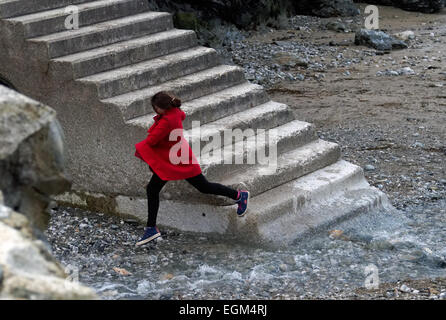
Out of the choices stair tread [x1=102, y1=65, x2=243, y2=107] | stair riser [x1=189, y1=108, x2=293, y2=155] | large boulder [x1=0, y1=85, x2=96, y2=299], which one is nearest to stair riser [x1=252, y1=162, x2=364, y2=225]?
stair riser [x1=189, y1=108, x2=293, y2=155]

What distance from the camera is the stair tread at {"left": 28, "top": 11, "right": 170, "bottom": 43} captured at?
677cm

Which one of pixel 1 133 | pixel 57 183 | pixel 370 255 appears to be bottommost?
pixel 370 255

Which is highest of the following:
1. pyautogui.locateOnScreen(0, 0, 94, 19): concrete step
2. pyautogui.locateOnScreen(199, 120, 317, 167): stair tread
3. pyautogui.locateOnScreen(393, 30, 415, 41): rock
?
pyautogui.locateOnScreen(0, 0, 94, 19): concrete step

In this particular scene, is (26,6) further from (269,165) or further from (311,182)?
(311,182)

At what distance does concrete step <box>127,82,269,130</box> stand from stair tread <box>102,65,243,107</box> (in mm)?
178

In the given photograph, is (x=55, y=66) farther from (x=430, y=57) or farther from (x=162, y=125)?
(x=430, y=57)

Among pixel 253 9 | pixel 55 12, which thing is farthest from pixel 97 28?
pixel 253 9

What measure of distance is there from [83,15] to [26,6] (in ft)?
1.82

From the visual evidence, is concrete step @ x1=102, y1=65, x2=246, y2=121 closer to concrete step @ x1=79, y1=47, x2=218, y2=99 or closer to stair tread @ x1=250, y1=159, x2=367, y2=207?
concrete step @ x1=79, y1=47, x2=218, y2=99

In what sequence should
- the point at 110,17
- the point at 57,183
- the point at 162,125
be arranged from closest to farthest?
the point at 57,183, the point at 162,125, the point at 110,17

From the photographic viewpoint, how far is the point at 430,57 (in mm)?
13016

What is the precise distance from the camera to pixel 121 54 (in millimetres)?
6949
